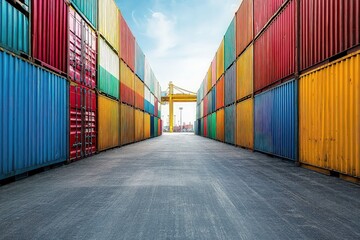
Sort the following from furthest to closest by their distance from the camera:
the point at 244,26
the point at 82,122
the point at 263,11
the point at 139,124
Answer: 1. the point at 139,124
2. the point at 244,26
3. the point at 263,11
4. the point at 82,122

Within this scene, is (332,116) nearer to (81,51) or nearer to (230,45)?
(81,51)

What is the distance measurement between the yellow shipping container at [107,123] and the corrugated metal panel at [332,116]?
9868 millimetres

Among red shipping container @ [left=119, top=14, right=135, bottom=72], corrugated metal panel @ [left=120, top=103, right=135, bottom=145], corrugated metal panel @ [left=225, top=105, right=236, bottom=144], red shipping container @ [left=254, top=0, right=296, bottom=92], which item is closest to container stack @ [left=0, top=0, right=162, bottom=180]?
corrugated metal panel @ [left=120, top=103, right=135, bottom=145]

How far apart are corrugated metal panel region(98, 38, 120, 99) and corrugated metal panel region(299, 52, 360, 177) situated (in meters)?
10.3

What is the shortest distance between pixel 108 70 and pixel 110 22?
315cm

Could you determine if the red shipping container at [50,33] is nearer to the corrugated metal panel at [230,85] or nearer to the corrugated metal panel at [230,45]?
the corrugated metal panel at [230,85]

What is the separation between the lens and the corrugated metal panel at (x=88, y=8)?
11602mm

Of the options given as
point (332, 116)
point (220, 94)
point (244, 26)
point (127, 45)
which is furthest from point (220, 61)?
point (332, 116)

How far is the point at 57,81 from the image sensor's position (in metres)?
9.32

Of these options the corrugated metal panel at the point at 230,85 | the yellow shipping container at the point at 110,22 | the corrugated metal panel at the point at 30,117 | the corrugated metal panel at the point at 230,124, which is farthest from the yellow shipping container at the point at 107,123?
the corrugated metal panel at the point at 230,85

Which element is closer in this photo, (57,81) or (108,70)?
Answer: (57,81)

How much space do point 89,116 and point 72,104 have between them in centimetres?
207

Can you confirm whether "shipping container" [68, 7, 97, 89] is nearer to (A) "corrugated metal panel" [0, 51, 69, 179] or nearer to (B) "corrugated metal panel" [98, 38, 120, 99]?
(B) "corrugated metal panel" [98, 38, 120, 99]

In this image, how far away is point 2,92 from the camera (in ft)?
20.5
